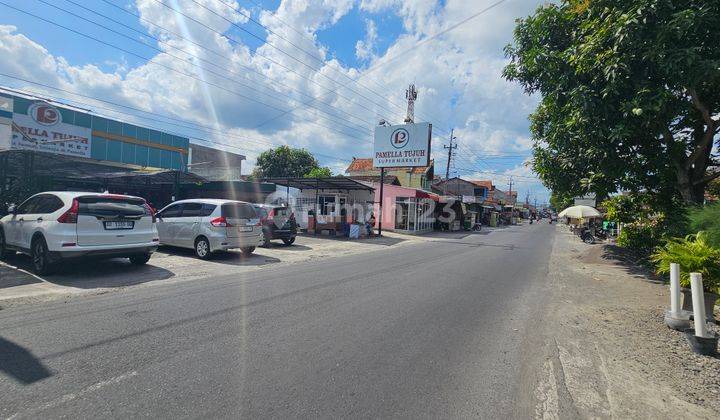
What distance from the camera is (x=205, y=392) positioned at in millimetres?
2996

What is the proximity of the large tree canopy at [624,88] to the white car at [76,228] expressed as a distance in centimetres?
Answer: 1089

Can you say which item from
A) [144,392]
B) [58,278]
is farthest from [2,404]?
[58,278]

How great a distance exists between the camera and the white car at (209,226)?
33.1 ft

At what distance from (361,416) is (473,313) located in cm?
365

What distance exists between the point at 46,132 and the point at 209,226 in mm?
23121

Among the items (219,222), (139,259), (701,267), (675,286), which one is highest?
(219,222)

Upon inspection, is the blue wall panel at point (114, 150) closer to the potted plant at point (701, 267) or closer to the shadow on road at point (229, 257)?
the shadow on road at point (229, 257)

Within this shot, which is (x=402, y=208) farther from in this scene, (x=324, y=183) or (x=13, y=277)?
(x=13, y=277)

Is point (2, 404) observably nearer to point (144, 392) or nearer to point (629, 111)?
point (144, 392)

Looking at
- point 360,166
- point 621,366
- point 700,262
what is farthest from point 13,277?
point 360,166

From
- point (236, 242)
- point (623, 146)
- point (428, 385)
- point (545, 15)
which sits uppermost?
point (545, 15)

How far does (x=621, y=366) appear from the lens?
4.11m

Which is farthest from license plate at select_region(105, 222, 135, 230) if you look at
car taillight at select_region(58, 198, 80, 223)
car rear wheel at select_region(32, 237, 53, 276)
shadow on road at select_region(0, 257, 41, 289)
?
shadow on road at select_region(0, 257, 41, 289)

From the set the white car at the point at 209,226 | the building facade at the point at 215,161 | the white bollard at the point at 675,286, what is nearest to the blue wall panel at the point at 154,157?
the building facade at the point at 215,161
